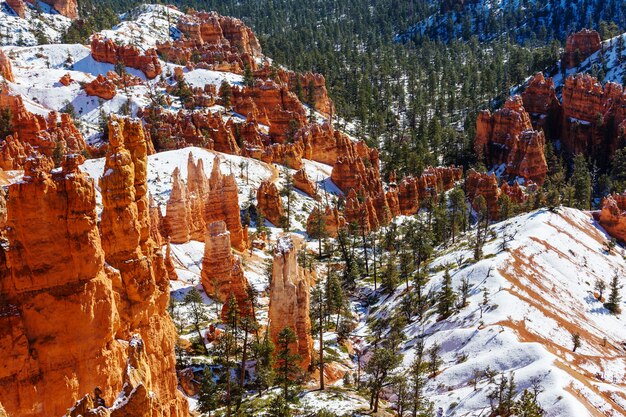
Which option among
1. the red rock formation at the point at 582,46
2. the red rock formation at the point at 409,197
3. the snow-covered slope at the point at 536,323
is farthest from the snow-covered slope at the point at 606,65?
the snow-covered slope at the point at 536,323

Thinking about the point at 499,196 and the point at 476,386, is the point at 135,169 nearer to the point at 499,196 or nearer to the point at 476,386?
the point at 476,386

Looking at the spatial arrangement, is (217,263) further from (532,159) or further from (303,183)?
(532,159)

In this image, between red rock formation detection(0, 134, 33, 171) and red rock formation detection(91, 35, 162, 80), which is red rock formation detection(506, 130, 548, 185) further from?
red rock formation detection(91, 35, 162, 80)

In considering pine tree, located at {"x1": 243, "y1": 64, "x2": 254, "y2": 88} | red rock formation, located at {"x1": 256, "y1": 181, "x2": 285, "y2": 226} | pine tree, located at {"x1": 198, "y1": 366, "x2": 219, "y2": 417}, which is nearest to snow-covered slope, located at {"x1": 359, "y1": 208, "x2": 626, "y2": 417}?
pine tree, located at {"x1": 198, "y1": 366, "x2": 219, "y2": 417}

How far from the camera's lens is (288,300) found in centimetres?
4891

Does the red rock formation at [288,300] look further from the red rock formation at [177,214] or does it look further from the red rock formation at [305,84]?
the red rock formation at [305,84]

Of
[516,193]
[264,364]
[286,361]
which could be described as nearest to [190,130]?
[516,193]

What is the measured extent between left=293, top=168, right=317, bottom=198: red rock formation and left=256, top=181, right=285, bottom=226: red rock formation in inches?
605

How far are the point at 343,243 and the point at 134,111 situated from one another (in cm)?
7243

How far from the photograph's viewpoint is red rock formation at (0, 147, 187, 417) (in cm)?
2103

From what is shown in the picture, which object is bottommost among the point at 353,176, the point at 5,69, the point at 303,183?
the point at 353,176

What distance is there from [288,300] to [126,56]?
12820 centimetres

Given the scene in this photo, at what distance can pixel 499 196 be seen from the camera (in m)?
102

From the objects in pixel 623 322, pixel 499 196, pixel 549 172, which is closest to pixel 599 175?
pixel 549 172
